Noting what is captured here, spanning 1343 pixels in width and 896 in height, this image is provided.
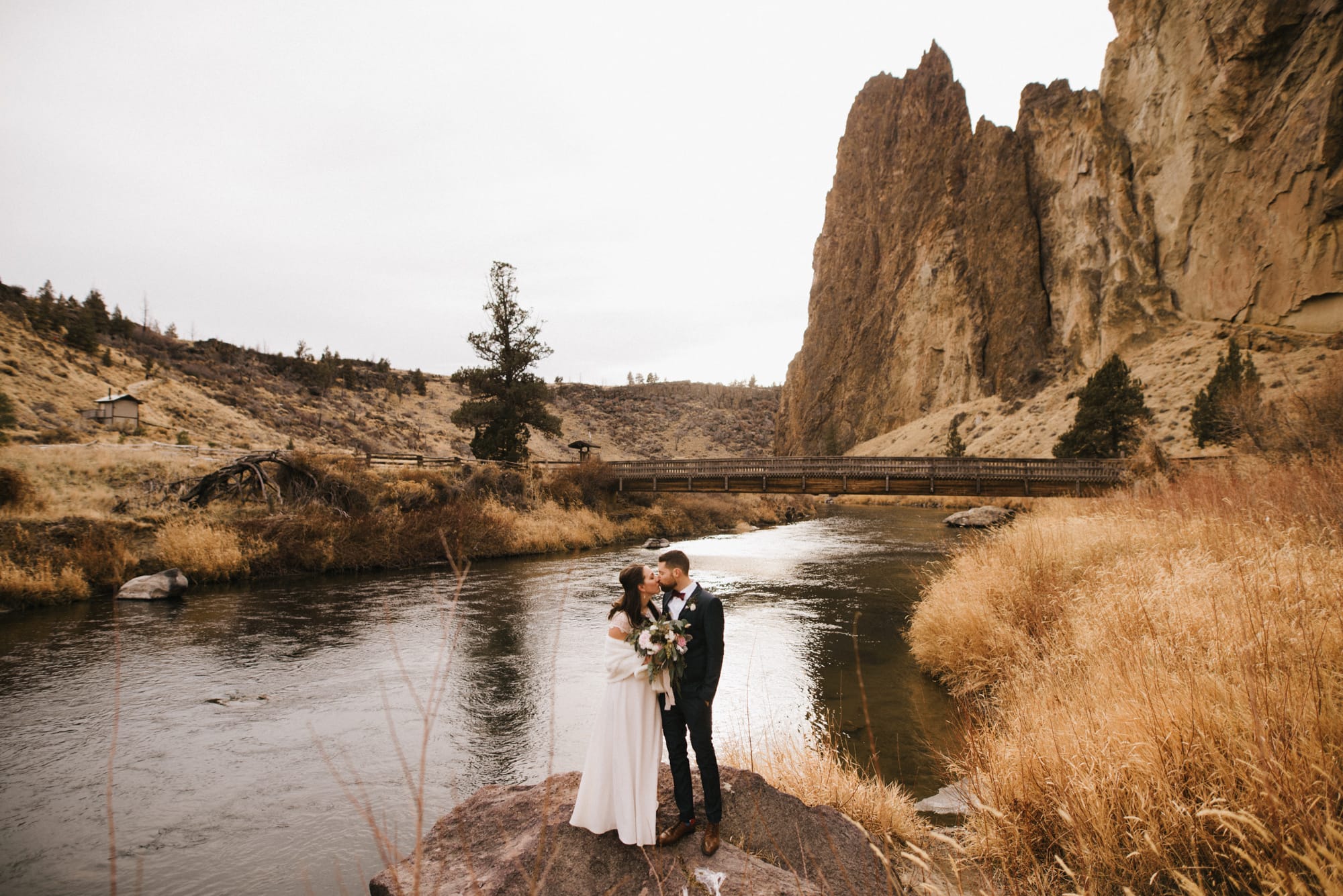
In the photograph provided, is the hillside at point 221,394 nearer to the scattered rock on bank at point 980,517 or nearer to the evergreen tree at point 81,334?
the evergreen tree at point 81,334

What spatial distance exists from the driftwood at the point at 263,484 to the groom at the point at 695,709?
20.0 meters

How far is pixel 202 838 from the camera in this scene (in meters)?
6.24

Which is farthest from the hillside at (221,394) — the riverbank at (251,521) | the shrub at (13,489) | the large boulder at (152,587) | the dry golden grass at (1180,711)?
the dry golden grass at (1180,711)

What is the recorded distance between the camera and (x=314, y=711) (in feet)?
30.6

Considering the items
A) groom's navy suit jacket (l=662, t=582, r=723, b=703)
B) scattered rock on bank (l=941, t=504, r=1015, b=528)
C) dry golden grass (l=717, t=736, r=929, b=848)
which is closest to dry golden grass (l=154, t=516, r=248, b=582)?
dry golden grass (l=717, t=736, r=929, b=848)

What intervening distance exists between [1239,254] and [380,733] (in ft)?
196

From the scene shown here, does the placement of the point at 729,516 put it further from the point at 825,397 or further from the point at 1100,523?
the point at 825,397

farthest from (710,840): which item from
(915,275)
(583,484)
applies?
(915,275)

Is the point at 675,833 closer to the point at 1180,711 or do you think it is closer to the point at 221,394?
the point at 1180,711

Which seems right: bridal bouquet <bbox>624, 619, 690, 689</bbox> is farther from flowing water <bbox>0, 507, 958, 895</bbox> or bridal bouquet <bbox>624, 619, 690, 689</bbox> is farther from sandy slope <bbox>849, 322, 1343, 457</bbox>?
sandy slope <bbox>849, 322, 1343, 457</bbox>

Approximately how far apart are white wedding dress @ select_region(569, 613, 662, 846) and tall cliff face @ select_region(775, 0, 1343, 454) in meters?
55.2

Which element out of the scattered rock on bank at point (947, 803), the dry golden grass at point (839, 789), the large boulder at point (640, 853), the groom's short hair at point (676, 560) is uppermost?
the groom's short hair at point (676, 560)

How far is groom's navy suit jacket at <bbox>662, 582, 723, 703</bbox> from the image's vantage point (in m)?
4.54

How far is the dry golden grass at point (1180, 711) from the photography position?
10.5ft
